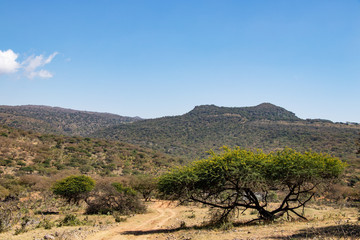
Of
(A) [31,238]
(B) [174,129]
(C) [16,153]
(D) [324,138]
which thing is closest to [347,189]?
(A) [31,238]

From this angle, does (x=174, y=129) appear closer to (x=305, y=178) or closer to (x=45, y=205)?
(x=45, y=205)

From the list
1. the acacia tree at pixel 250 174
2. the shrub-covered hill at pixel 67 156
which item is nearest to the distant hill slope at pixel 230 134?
the shrub-covered hill at pixel 67 156

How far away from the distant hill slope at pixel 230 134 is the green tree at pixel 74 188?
51.8 meters

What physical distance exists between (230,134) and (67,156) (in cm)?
6334

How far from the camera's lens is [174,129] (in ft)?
366

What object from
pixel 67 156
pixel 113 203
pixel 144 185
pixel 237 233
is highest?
pixel 67 156

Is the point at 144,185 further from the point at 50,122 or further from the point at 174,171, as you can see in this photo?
the point at 50,122

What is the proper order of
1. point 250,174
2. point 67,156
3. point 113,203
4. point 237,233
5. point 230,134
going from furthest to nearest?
point 230,134
point 67,156
point 113,203
point 250,174
point 237,233

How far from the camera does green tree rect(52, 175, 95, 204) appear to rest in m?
26.6

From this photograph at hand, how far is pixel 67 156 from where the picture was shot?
51.5m

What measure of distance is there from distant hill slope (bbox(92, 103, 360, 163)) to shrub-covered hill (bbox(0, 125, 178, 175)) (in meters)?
22.9

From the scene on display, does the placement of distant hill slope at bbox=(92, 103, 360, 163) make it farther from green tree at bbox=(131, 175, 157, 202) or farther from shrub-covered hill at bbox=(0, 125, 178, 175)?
green tree at bbox=(131, 175, 157, 202)

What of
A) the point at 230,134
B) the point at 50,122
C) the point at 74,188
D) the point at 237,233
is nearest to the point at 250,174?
the point at 237,233

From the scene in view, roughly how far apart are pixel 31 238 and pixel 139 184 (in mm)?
24030
